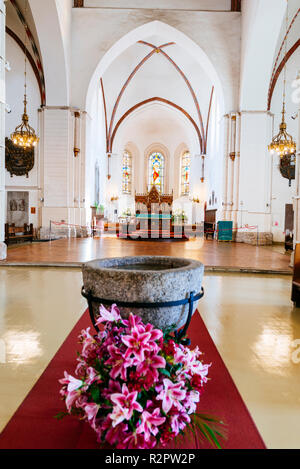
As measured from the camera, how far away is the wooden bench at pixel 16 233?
1173 cm

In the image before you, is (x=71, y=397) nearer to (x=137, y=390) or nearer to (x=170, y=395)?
(x=137, y=390)

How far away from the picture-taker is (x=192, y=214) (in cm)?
2423

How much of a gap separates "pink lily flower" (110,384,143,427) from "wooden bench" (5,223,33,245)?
11.3 m

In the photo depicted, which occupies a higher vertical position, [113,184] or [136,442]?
[113,184]

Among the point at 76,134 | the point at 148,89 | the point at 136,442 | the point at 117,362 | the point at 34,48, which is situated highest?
the point at 148,89

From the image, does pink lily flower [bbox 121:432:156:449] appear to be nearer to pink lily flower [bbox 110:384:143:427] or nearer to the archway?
pink lily flower [bbox 110:384:143:427]

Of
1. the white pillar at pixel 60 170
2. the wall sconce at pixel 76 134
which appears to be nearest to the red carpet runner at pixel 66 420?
the white pillar at pixel 60 170

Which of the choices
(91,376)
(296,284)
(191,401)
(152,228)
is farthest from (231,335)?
(152,228)

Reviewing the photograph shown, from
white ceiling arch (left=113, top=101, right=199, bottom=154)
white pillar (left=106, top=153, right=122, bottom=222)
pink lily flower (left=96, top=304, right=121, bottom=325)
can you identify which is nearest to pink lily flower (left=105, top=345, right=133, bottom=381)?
pink lily flower (left=96, top=304, right=121, bottom=325)

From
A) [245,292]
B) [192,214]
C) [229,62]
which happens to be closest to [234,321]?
[245,292]

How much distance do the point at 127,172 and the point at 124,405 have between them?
27146 mm

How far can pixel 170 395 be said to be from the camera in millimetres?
1545

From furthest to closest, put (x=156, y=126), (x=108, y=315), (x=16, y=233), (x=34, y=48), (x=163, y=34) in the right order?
(x=156, y=126), (x=163, y=34), (x=34, y=48), (x=16, y=233), (x=108, y=315)

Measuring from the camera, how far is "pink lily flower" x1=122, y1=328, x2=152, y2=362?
1.55 metres
